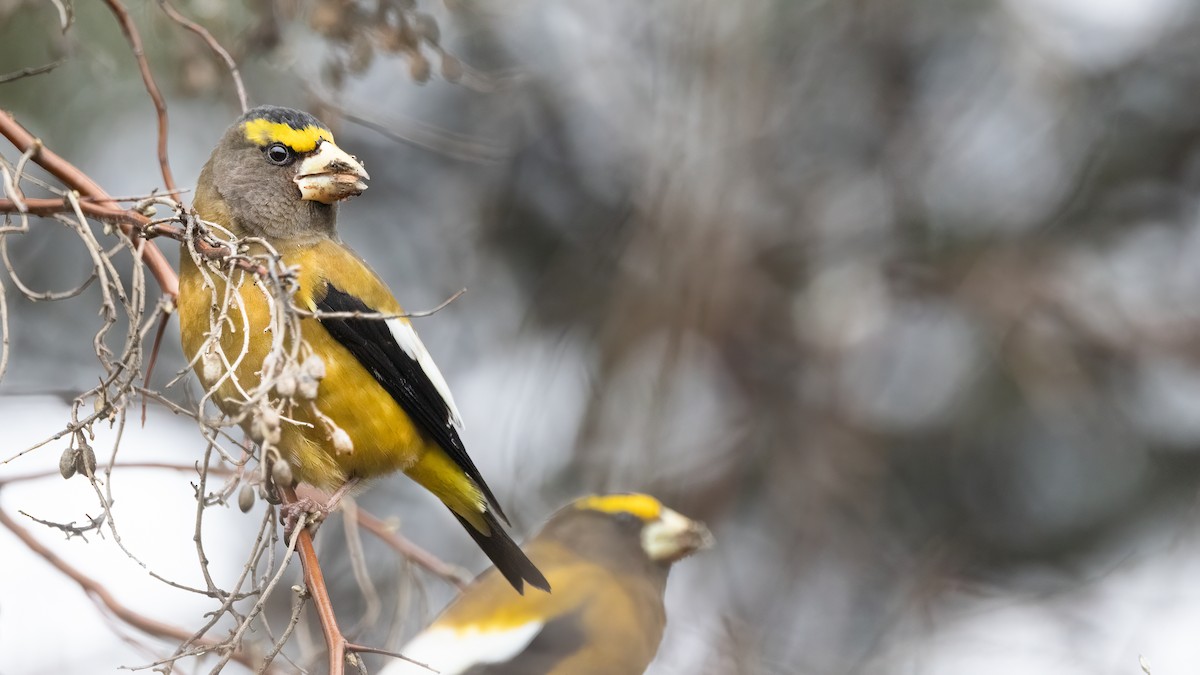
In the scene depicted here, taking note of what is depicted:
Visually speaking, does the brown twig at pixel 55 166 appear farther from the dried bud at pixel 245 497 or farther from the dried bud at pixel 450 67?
the dried bud at pixel 450 67

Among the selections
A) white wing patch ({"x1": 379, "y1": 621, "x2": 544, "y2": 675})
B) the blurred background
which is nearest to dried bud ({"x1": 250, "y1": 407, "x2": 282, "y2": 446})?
white wing patch ({"x1": 379, "y1": 621, "x2": 544, "y2": 675})

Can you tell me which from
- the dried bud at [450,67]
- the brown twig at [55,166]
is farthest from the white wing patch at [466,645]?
the brown twig at [55,166]

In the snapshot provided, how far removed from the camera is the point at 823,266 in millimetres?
7000

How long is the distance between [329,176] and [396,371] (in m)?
0.53

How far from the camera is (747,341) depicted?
704 centimetres

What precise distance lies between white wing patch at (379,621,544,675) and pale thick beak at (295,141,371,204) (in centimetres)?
151

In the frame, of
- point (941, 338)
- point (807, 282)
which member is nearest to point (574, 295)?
point (807, 282)

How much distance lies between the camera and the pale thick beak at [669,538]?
170 inches

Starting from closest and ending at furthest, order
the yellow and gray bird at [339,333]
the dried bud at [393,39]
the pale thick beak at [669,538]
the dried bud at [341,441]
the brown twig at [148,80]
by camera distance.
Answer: the dried bud at [341,441] → the brown twig at [148,80] → the dried bud at [393,39] → the yellow and gray bird at [339,333] → the pale thick beak at [669,538]

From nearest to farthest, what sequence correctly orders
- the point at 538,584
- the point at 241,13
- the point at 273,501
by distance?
1. the point at 273,501
2. the point at 538,584
3. the point at 241,13

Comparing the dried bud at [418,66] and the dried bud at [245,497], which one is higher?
the dried bud at [418,66]

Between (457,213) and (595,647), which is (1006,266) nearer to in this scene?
(457,213)

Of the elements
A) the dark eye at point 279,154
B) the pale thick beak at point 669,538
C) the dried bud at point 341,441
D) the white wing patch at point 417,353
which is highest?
the dark eye at point 279,154

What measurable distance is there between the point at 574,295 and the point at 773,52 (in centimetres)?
170
